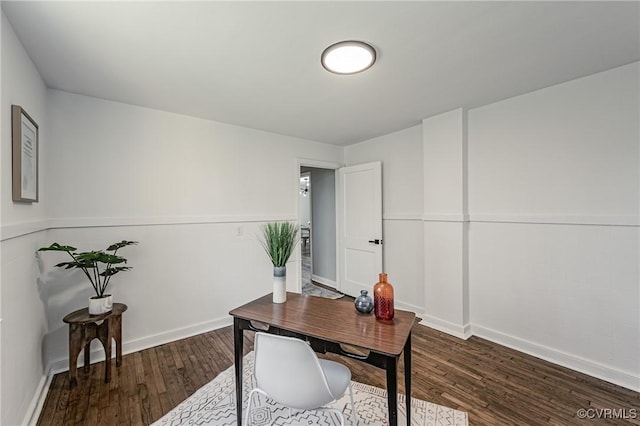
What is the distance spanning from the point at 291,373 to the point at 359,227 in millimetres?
3091

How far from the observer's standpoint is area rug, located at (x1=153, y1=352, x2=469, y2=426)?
5.83 feet

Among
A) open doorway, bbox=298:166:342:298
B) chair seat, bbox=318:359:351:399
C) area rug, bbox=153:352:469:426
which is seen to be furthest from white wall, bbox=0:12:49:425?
open doorway, bbox=298:166:342:298

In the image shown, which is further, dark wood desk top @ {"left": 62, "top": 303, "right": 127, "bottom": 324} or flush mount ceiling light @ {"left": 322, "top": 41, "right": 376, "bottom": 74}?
dark wood desk top @ {"left": 62, "top": 303, "right": 127, "bottom": 324}

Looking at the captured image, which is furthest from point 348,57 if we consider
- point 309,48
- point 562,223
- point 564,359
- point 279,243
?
point 564,359

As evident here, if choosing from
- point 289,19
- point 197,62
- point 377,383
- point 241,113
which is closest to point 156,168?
point 241,113

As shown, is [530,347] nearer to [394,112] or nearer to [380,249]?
[380,249]

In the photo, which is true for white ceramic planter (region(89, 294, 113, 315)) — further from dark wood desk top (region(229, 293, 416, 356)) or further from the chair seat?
the chair seat

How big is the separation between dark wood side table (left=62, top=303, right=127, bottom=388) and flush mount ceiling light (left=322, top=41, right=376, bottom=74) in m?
2.55

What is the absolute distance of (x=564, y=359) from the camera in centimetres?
239

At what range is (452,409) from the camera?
1881 millimetres

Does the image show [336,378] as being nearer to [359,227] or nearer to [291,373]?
[291,373]

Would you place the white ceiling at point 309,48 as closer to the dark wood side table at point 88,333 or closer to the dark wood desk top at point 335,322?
the dark wood desk top at point 335,322

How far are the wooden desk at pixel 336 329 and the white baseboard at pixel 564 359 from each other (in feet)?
5.61

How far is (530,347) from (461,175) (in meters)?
1.74
